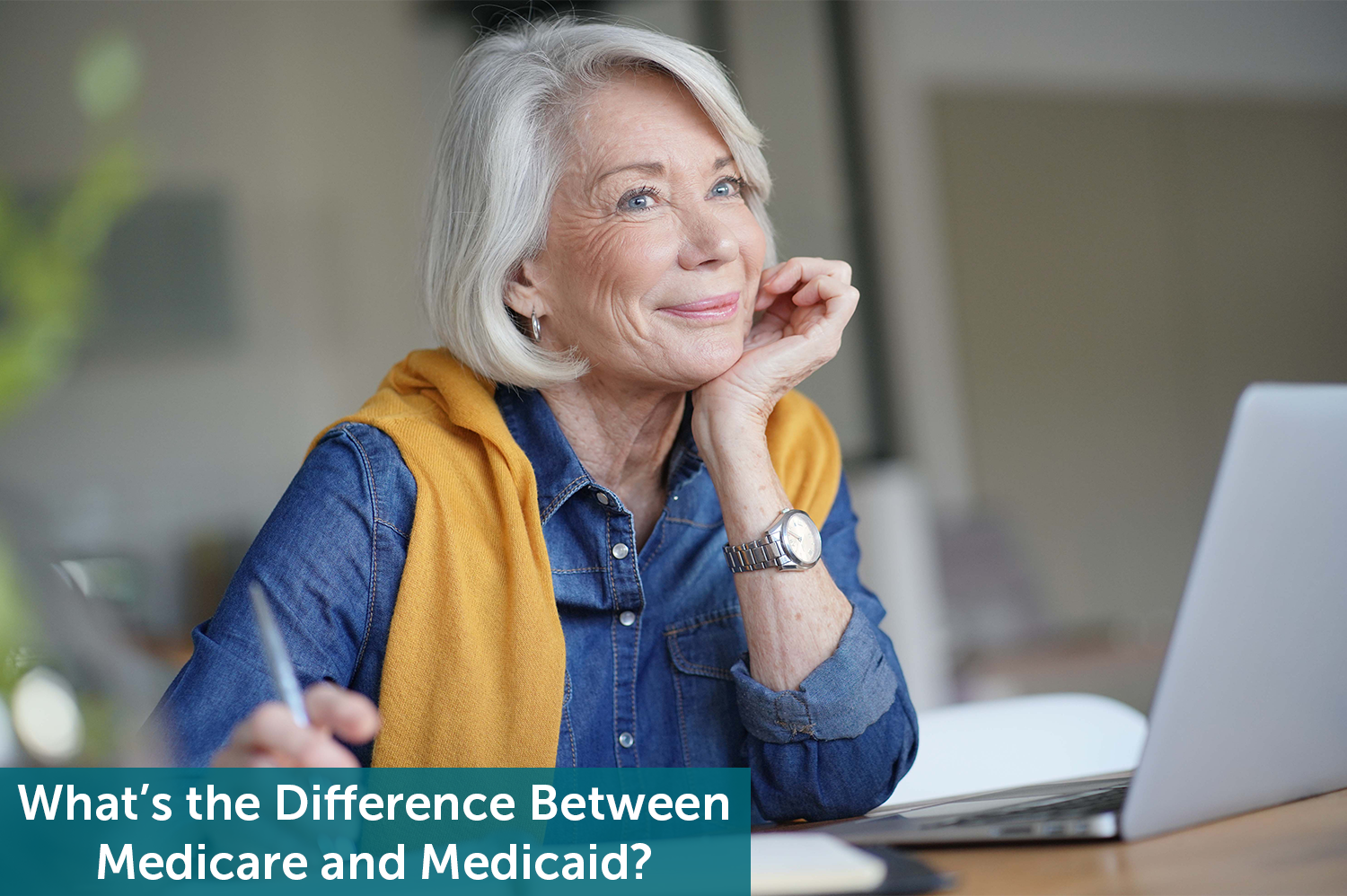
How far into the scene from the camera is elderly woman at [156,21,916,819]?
1167mm

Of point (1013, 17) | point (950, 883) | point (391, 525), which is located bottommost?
point (950, 883)

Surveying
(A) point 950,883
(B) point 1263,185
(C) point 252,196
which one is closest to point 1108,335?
(B) point 1263,185

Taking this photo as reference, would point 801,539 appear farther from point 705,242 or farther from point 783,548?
point 705,242

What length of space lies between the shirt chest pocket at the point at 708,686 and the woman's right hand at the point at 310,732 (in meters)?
0.65

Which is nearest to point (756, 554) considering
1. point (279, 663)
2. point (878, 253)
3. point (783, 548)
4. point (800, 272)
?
point (783, 548)

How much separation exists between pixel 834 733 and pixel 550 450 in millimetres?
461

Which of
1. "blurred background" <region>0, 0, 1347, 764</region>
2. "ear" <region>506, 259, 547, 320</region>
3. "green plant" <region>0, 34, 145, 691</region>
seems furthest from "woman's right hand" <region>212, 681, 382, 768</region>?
"green plant" <region>0, 34, 145, 691</region>

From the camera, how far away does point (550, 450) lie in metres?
1.36

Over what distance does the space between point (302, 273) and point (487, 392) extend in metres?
3.44

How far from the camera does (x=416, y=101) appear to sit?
4.82m

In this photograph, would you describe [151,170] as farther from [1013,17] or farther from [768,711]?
[768,711]

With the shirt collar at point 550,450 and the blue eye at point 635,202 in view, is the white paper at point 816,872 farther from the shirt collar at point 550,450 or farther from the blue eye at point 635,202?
the blue eye at point 635,202

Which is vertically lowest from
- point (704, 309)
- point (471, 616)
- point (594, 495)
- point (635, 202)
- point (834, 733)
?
point (834, 733)

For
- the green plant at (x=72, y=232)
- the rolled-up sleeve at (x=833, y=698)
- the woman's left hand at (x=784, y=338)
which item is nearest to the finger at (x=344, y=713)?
the rolled-up sleeve at (x=833, y=698)
